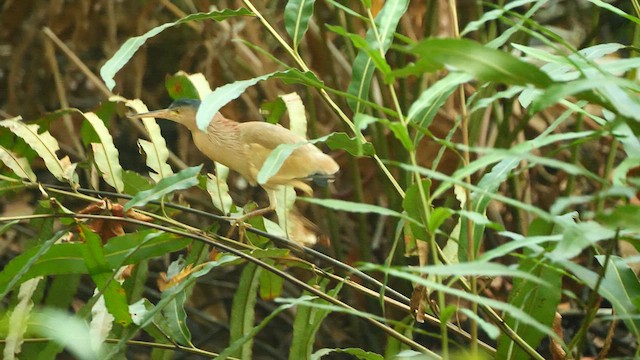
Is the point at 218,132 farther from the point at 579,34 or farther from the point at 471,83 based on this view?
the point at 579,34

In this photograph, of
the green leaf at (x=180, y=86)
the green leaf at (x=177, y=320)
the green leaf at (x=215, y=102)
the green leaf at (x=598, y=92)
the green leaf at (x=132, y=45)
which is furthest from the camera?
the green leaf at (x=180, y=86)

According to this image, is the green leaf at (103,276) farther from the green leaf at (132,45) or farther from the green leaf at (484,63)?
the green leaf at (484,63)

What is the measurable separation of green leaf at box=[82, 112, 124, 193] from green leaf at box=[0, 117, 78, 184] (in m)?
0.03

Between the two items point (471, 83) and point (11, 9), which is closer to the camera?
point (471, 83)

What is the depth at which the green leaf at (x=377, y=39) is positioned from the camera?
797mm

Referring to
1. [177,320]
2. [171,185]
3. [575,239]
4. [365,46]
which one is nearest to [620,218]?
[575,239]

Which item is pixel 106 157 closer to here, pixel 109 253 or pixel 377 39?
pixel 109 253

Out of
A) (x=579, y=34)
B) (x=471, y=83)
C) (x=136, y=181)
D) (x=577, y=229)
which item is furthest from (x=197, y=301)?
(x=577, y=229)

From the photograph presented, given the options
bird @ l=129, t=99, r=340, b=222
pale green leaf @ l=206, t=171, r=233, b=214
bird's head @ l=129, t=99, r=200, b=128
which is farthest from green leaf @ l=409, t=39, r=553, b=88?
bird's head @ l=129, t=99, r=200, b=128

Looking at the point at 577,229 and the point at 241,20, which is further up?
the point at 577,229

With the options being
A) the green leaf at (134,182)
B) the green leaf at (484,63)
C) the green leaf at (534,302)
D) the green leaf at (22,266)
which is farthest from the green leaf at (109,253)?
the green leaf at (484,63)

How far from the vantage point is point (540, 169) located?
2318 mm

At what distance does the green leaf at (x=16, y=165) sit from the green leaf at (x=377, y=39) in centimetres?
36

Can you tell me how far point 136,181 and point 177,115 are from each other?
15 centimetres
